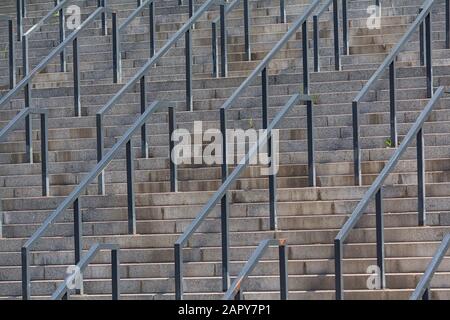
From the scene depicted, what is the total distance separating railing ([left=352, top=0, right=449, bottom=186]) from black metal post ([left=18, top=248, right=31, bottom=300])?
2382 mm

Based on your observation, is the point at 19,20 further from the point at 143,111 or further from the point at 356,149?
the point at 356,149

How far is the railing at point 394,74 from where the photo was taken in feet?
37.9

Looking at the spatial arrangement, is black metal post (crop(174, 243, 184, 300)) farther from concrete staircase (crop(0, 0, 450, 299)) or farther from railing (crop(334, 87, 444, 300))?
railing (crop(334, 87, 444, 300))

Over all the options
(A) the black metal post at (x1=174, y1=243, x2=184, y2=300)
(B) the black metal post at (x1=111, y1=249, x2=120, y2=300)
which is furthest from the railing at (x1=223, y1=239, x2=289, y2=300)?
(B) the black metal post at (x1=111, y1=249, x2=120, y2=300)

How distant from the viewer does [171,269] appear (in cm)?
1106

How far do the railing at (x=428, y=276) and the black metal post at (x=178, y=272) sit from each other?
1461 mm

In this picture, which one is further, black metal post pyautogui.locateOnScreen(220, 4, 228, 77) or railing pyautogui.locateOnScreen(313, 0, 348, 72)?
black metal post pyautogui.locateOnScreen(220, 4, 228, 77)

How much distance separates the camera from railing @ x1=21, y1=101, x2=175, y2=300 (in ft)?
34.8

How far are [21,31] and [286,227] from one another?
19.5 feet

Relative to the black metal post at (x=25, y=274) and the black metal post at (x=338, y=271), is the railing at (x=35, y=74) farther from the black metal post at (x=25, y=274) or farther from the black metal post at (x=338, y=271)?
the black metal post at (x=338, y=271)

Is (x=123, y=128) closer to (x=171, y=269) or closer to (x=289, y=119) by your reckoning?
(x=289, y=119)

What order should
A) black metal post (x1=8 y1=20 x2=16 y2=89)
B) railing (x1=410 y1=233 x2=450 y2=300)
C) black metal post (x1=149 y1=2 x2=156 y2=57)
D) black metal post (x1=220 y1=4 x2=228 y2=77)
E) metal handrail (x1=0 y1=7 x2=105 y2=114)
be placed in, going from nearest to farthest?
railing (x1=410 y1=233 x2=450 y2=300), metal handrail (x1=0 y1=7 x2=105 y2=114), black metal post (x1=220 y1=4 x2=228 y2=77), black metal post (x1=8 y1=20 x2=16 y2=89), black metal post (x1=149 y1=2 x2=156 y2=57)
